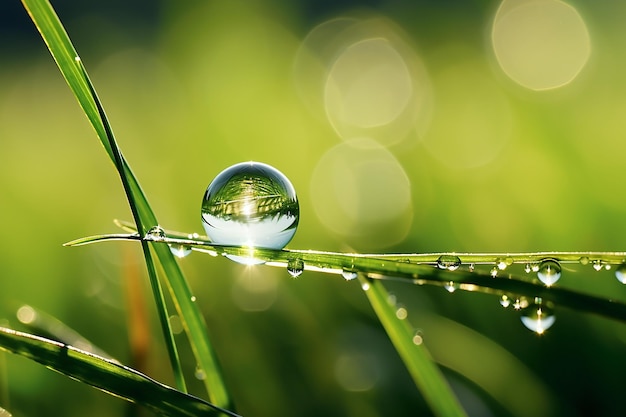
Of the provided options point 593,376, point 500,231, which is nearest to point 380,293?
point 593,376

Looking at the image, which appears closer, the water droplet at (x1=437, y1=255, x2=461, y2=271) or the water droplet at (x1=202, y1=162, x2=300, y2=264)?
the water droplet at (x1=437, y1=255, x2=461, y2=271)

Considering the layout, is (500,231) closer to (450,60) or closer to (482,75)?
(482,75)

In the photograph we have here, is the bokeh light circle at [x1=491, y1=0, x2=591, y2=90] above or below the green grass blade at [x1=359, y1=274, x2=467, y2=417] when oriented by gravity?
above

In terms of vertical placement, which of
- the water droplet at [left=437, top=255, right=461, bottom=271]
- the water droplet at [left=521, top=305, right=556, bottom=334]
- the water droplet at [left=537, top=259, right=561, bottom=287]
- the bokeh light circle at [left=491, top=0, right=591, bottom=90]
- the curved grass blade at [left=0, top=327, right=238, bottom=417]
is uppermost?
the bokeh light circle at [left=491, top=0, right=591, bottom=90]

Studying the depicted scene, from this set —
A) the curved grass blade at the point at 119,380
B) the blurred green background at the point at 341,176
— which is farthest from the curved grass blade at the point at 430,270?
the blurred green background at the point at 341,176

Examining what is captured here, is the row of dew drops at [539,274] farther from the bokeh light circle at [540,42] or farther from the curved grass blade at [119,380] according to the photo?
the bokeh light circle at [540,42]

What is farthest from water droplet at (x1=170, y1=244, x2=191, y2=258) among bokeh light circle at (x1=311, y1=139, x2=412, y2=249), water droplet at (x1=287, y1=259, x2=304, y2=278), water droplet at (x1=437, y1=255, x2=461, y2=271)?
bokeh light circle at (x1=311, y1=139, x2=412, y2=249)

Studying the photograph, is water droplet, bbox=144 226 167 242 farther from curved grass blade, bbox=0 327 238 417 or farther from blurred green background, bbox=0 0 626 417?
blurred green background, bbox=0 0 626 417

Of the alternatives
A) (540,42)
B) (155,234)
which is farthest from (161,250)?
(540,42)
